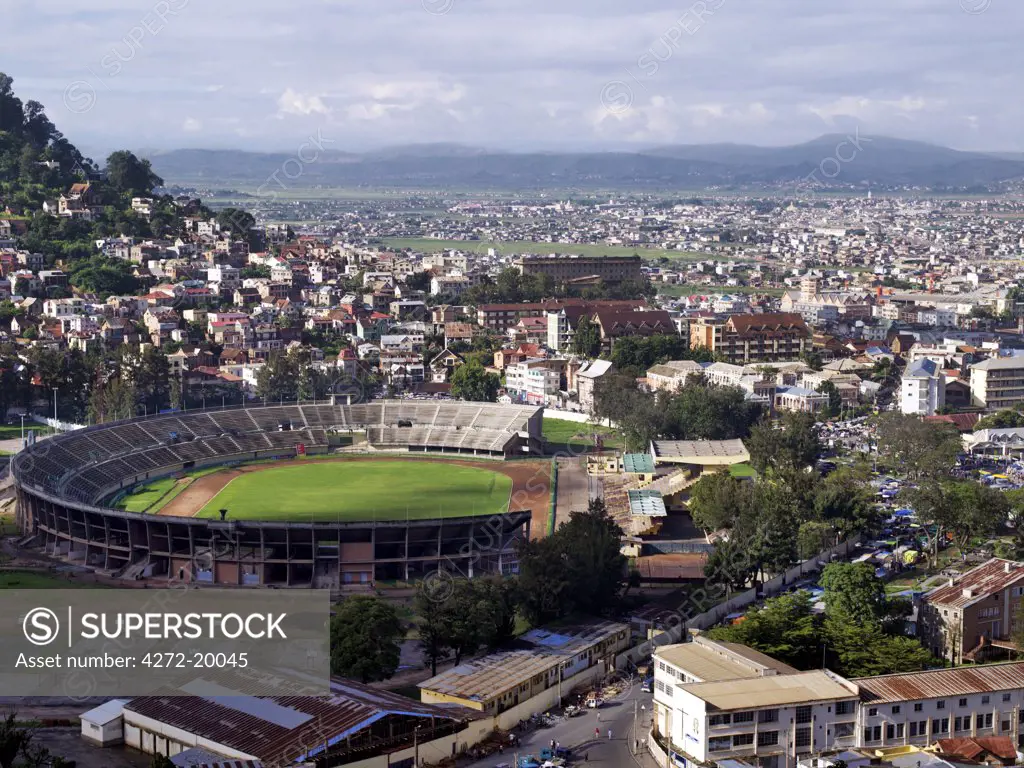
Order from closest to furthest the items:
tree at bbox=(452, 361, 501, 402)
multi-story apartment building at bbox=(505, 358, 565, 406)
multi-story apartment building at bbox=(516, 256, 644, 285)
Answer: tree at bbox=(452, 361, 501, 402)
multi-story apartment building at bbox=(505, 358, 565, 406)
multi-story apartment building at bbox=(516, 256, 644, 285)

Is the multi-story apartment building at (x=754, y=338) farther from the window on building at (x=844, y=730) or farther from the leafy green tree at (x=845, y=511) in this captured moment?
the window on building at (x=844, y=730)

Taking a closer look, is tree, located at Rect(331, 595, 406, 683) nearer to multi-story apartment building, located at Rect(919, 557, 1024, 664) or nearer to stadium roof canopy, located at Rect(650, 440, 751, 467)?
multi-story apartment building, located at Rect(919, 557, 1024, 664)

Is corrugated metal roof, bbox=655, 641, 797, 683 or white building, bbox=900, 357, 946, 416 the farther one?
white building, bbox=900, 357, 946, 416

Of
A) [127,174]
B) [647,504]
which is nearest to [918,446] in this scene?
[647,504]

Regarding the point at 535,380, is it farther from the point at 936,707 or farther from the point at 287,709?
the point at 936,707

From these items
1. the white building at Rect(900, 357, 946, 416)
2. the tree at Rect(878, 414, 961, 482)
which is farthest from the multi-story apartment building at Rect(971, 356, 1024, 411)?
the tree at Rect(878, 414, 961, 482)

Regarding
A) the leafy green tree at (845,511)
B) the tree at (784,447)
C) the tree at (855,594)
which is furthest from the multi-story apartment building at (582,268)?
the tree at (855,594)

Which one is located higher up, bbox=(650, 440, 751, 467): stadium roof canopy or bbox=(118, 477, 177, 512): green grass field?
bbox=(650, 440, 751, 467): stadium roof canopy
